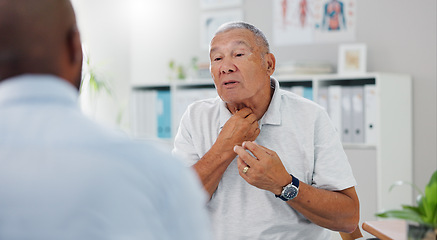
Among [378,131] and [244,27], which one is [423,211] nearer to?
[244,27]

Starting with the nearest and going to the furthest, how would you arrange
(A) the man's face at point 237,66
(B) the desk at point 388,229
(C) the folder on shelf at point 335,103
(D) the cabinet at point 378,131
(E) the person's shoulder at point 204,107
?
(B) the desk at point 388,229, (A) the man's face at point 237,66, (E) the person's shoulder at point 204,107, (D) the cabinet at point 378,131, (C) the folder on shelf at point 335,103

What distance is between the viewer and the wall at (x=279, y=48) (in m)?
3.26

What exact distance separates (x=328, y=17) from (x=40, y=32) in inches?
127

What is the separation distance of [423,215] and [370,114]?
211cm

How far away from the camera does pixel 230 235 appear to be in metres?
1.56

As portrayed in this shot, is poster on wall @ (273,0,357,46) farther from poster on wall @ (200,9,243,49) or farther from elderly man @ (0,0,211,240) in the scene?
elderly man @ (0,0,211,240)

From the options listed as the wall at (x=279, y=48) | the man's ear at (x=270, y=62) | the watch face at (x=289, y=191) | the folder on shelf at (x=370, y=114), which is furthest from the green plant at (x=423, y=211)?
the wall at (x=279, y=48)

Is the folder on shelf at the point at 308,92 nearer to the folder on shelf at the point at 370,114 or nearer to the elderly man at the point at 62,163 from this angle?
the folder on shelf at the point at 370,114

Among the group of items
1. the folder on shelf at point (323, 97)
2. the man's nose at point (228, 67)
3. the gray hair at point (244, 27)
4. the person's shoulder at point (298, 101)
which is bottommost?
the folder on shelf at point (323, 97)

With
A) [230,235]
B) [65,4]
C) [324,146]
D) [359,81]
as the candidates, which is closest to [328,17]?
[359,81]

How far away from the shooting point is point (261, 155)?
1.42 meters

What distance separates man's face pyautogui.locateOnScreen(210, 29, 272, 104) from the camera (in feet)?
5.41

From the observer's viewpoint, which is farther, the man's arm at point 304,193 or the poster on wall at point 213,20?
the poster on wall at point 213,20

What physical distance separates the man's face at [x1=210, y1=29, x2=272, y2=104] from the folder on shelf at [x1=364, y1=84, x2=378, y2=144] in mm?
1579
